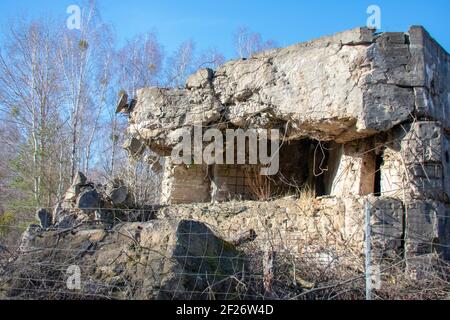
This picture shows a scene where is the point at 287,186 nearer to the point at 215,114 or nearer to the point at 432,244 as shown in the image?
the point at 215,114

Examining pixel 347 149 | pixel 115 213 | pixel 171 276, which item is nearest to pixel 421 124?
pixel 347 149

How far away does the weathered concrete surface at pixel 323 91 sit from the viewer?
564cm

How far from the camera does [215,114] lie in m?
6.95

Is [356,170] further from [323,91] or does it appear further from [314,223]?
[323,91]

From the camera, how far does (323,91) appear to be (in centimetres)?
599

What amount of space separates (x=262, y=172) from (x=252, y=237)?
10.1ft

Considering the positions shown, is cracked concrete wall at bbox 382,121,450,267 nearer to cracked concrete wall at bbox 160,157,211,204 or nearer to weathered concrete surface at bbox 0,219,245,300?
weathered concrete surface at bbox 0,219,245,300

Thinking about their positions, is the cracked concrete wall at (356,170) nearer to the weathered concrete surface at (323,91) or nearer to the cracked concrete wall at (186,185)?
Answer: the weathered concrete surface at (323,91)

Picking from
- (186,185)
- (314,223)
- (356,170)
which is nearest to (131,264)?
(314,223)

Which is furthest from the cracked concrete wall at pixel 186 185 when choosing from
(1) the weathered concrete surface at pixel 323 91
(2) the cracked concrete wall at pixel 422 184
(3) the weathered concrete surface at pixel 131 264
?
(3) the weathered concrete surface at pixel 131 264

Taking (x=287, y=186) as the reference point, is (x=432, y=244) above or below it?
below

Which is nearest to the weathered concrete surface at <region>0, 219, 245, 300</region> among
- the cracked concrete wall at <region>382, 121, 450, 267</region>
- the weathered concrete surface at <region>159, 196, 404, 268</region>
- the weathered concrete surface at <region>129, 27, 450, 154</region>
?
the weathered concrete surface at <region>159, 196, 404, 268</region>

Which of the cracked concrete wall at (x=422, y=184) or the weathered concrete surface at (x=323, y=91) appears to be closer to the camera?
the cracked concrete wall at (x=422, y=184)

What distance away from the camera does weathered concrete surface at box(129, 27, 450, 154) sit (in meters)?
5.64
